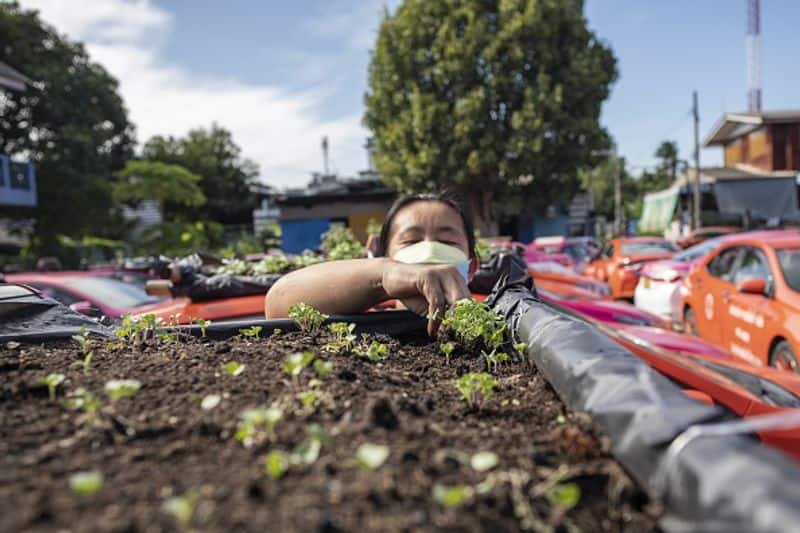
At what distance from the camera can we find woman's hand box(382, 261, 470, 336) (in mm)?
2010

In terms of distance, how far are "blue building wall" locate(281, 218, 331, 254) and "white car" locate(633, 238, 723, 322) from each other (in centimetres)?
2047

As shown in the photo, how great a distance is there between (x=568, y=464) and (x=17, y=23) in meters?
30.4

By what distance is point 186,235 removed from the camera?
2338 cm

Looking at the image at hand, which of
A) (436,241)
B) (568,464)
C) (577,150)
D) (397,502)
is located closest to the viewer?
(397,502)

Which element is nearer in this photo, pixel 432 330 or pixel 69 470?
pixel 69 470

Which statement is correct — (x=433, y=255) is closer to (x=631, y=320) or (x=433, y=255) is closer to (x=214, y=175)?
(x=631, y=320)

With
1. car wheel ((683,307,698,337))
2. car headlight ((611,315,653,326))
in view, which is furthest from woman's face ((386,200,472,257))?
car wheel ((683,307,698,337))

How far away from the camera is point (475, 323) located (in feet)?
5.86

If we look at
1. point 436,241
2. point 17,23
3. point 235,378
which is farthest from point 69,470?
point 17,23

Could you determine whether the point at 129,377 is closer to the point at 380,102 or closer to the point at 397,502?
the point at 397,502

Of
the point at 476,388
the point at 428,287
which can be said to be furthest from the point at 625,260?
the point at 476,388

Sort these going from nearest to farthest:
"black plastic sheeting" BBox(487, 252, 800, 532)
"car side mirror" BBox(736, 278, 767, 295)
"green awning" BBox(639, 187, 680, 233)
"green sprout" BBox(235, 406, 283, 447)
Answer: "black plastic sheeting" BBox(487, 252, 800, 532)
"green sprout" BBox(235, 406, 283, 447)
"car side mirror" BBox(736, 278, 767, 295)
"green awning" BBox(639, 187, 680, 233)

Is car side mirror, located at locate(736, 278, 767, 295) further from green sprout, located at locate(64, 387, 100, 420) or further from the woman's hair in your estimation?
green sprout, located at locate(64, 387, 100, 420)

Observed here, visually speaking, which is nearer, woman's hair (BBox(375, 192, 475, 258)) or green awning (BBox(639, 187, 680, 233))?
woman's hair (BBox(375, 192, 475, 258))
